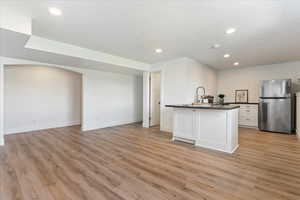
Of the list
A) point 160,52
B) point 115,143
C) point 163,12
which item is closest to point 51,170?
point 115,143

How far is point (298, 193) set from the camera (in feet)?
5.65

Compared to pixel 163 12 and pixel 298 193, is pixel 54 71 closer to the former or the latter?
pixel 163 12

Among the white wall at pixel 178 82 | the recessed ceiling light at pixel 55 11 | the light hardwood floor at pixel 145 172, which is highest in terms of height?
the recessed ceiling light at pixel 55 11

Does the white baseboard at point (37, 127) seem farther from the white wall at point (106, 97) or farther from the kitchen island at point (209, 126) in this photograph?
the kitchen island at point (209, 126)

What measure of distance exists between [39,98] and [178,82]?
4818 mm

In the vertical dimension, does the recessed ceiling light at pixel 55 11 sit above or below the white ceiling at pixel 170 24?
below

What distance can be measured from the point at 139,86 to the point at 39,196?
5.62m

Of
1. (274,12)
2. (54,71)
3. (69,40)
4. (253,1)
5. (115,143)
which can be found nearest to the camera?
(253,1)

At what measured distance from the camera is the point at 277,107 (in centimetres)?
475

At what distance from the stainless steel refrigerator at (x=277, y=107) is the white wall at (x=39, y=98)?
7.01m

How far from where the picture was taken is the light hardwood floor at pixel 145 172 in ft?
5.66

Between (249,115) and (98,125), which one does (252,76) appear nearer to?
(249,115)

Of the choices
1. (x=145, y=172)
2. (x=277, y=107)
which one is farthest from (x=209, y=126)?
(x=277, y=107)

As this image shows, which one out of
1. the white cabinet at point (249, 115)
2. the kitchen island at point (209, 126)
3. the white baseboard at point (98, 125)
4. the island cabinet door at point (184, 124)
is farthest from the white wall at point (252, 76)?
the white baseboard at point (98, 125)
